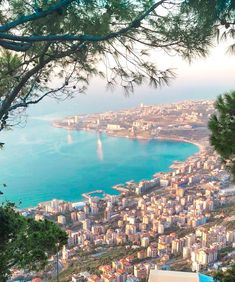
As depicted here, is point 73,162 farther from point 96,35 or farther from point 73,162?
point 96,35

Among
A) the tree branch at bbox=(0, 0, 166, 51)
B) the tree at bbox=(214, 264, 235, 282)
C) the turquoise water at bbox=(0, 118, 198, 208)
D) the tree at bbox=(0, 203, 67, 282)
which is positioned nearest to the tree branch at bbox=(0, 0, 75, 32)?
the tree branch at bbox=(0, 0, 166, 51)

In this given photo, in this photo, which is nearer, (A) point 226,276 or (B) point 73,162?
(A) point 226,276

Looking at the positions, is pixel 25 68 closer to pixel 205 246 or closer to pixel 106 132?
pixel 205 246

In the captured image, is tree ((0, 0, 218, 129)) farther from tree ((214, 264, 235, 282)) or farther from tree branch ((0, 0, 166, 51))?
tree ((214, 264, 235, 282))

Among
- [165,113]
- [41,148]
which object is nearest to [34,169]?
[41,148]

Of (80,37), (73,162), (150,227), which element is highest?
(80,37)

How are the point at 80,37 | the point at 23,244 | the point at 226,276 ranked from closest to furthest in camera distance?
the point at 80,37, the point at 23,244, the point at 226,276

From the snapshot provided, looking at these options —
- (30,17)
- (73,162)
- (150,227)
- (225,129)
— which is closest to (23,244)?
(225,129)

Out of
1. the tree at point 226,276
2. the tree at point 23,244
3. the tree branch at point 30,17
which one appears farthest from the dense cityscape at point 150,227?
the tree branch at point 30,17

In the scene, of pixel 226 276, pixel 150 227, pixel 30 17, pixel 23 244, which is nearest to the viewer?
pixel 30 17
